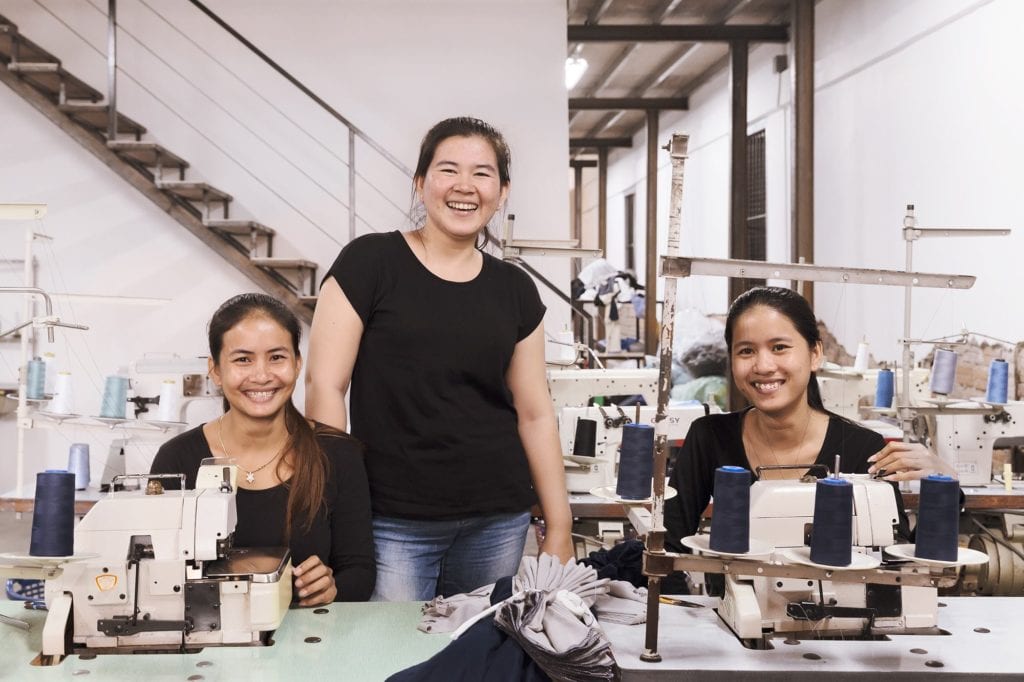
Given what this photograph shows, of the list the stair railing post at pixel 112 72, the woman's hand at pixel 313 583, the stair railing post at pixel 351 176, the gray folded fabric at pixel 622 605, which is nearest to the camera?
the gray folded fabric at pixel 622 605

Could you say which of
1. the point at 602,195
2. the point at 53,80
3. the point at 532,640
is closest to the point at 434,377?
the point at 532,640

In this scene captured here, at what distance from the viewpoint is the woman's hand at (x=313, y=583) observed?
1.67 m

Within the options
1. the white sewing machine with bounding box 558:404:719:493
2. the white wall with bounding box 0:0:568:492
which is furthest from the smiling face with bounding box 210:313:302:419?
the white wall with bounding box 0:0:568:492

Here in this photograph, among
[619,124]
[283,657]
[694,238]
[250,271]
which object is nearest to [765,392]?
[283,657]

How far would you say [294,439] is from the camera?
6.01 feet

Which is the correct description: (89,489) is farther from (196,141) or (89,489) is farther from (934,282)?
(196,141)

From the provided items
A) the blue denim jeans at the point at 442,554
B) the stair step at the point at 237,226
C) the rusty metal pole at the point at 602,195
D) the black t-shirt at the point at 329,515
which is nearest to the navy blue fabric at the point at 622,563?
the blue denim jeans at the point at 442,554

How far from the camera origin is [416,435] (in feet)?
6.03

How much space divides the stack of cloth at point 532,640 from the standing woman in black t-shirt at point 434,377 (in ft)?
1.36

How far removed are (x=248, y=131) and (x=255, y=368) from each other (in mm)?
4644

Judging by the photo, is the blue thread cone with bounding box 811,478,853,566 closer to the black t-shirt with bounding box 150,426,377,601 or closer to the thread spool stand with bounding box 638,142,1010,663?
the thread spool stand with bounding box 638,142,1010,663

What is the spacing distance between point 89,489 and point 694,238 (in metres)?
7.33

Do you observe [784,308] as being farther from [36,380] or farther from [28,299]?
[36,380]

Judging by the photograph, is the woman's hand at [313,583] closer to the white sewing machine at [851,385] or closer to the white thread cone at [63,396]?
the white thread cone at [63,396]
